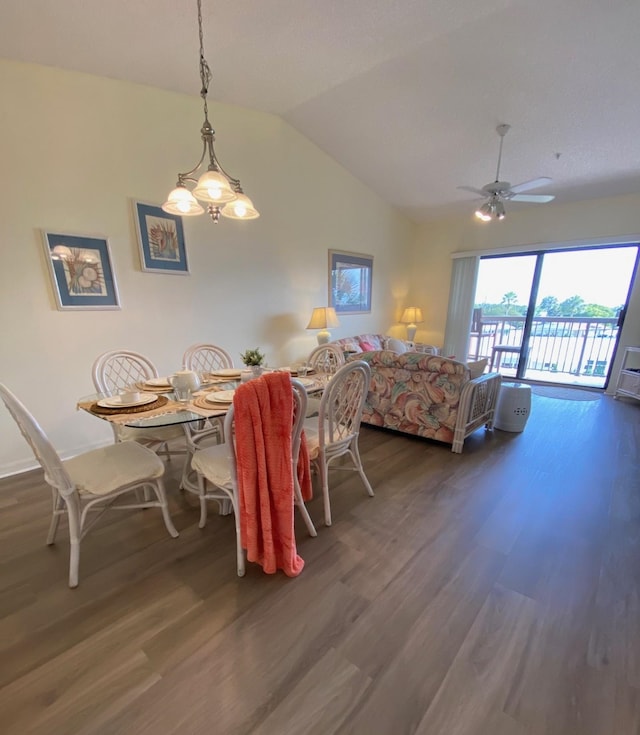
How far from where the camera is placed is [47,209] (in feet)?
7.66

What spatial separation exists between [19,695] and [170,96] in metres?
3.80

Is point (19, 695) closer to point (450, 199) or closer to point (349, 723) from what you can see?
point (349, 723)

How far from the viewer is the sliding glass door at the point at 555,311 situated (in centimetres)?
453

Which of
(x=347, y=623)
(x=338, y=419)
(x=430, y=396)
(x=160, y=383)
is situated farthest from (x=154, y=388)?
(x=430, y=396)

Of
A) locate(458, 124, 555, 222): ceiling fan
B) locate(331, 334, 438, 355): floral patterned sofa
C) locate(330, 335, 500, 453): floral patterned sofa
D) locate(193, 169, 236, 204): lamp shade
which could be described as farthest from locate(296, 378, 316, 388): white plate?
locate(458, 124, 555, 222): ceiling fan

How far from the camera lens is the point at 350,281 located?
4.82m

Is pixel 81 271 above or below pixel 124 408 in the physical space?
above

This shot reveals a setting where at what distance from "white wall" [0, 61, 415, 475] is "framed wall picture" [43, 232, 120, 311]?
0.06 m

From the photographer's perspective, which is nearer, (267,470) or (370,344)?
(267,470)

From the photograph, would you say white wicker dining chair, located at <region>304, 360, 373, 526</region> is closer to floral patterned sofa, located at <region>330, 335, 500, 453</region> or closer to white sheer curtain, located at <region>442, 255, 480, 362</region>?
floral patterned sofa, located at <region>330, 335, 500, 453</region>

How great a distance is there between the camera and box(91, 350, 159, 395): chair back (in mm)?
2043

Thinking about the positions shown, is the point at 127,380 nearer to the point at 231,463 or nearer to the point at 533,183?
the point at 231,463

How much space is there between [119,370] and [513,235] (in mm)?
5564

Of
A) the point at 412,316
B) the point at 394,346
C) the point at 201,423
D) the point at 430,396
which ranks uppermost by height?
the point at 412,316
